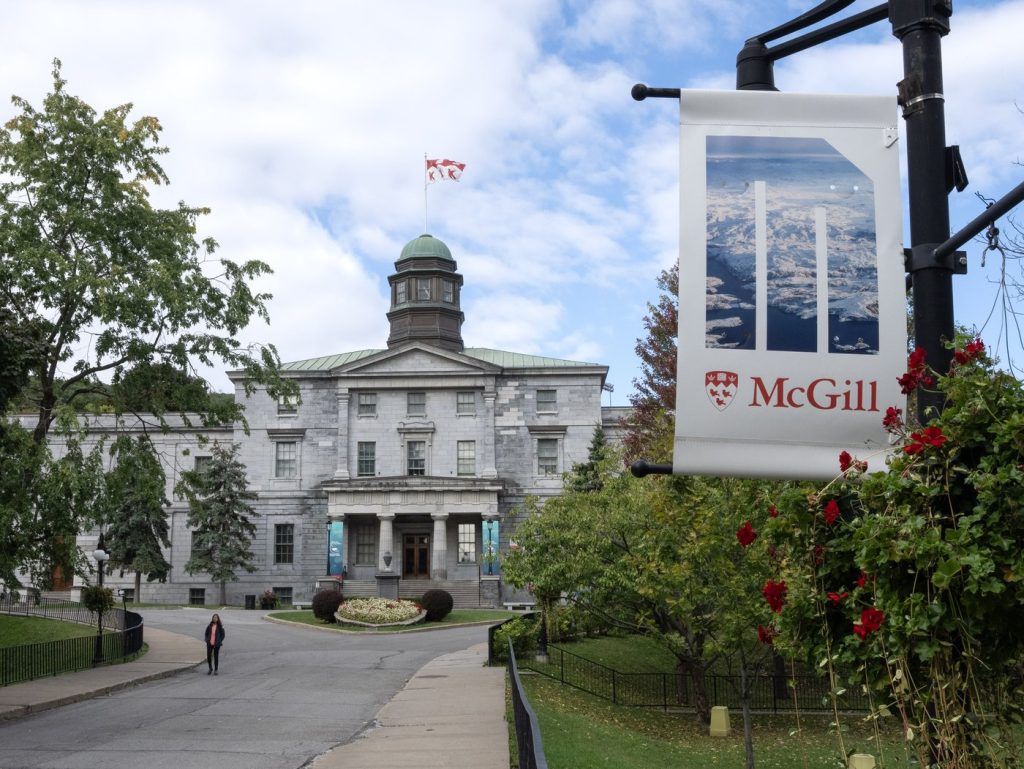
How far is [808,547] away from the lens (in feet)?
14.9

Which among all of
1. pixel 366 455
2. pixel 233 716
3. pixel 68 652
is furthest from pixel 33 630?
pixel 366 455

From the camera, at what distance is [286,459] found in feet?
210

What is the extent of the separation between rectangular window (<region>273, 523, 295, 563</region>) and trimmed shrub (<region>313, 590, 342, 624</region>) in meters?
18.2

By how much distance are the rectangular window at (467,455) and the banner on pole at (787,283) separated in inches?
2326

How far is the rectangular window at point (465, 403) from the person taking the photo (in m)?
63.6

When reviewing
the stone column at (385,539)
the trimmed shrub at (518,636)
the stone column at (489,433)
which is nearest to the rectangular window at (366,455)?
the stone column at (385,539)

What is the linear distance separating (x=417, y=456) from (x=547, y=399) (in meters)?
8.91

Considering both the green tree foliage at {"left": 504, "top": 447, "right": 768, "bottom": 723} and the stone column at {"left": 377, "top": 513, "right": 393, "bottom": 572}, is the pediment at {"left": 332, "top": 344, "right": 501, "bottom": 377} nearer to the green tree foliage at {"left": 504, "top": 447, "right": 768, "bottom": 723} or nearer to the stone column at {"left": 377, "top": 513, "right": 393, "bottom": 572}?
the stone column at {"left": 377, "top": 513, "right": 393, "bottom": 572}

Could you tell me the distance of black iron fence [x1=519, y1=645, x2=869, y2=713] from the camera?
24.7 m

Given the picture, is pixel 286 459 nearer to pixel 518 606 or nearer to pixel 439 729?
pixel 518 606

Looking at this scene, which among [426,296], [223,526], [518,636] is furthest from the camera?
[426,296]

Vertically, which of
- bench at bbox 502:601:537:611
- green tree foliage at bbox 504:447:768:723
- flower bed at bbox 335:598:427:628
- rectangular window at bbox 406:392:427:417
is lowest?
bench at bbox 502:601:537:611

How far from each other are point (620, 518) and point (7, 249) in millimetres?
15539

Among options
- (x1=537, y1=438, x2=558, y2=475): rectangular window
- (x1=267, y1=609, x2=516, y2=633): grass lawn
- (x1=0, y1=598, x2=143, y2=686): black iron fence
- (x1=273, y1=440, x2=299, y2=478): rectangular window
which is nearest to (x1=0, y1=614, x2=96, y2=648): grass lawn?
(x1=0, y1=598, x2=143, y2=686): black iron fence
